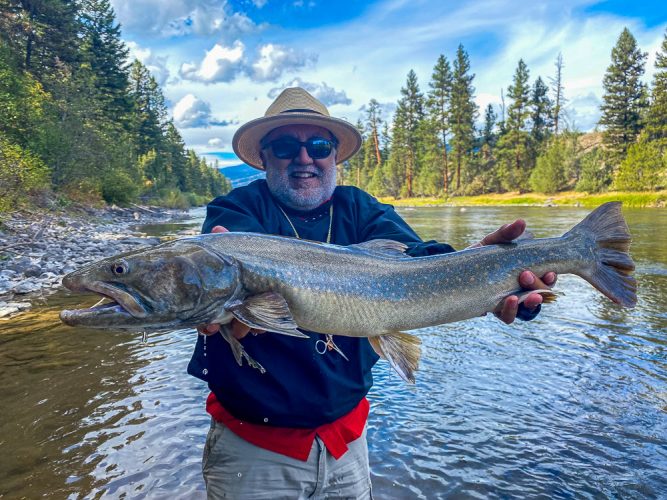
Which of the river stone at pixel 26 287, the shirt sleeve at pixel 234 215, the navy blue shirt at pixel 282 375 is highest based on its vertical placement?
the shirt sleeve at pixel 234 215

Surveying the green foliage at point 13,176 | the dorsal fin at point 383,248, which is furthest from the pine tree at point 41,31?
the dorsal fin at point 383,248

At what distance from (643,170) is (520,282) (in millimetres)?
43808

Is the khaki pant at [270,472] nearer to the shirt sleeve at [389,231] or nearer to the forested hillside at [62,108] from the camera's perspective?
the shirt sleeve at [389,231]

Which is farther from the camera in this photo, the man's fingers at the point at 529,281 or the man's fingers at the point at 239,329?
the man's fingers at the point at 529,281

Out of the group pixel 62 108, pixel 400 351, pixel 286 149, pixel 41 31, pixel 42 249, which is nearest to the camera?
pixel 400 351

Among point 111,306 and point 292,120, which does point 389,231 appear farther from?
point 111,306

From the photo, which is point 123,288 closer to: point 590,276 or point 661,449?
point 590,276

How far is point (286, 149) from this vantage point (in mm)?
3453

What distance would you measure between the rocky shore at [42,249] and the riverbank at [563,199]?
34.1 m

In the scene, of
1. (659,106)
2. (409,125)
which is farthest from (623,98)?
(409,125)

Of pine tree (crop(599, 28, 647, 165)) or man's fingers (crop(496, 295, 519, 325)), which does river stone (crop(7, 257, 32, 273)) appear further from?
pine tree (crop(599, 28, 647, 165))

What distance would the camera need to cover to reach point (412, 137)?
247 feet

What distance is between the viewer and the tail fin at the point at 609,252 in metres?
3.05

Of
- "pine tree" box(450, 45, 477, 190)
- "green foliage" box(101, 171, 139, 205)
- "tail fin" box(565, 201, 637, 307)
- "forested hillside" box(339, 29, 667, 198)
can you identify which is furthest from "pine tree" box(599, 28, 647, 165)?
"tail fin" box(565, 201, 637, 307)
